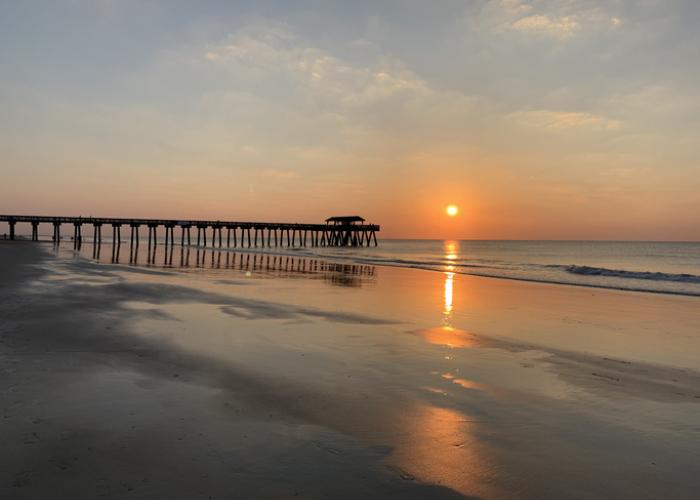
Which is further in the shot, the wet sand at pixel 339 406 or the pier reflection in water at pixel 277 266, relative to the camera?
the pier reflection in water at pixel 277 266

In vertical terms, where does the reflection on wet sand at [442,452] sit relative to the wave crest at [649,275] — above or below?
below

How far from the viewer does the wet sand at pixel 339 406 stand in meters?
4.17

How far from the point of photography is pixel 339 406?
613 cm

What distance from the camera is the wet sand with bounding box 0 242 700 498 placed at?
13.7ft

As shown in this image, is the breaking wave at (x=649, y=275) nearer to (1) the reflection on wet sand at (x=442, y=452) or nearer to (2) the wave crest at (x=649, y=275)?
(2) the wave crest at (x=649, y=275)

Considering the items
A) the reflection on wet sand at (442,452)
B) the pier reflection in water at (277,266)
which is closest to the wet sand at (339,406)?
the reflection on wet sand at (442,452)

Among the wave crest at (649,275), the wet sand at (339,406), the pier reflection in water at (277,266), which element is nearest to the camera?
the wet sand at (339,406)

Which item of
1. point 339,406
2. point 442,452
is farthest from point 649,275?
point 442,452

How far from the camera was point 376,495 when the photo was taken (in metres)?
3.91

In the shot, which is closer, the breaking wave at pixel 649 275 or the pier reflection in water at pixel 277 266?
the pier reflection in water at pixel 277 266

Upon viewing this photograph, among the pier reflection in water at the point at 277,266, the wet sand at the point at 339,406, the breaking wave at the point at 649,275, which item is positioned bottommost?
the pier reflection in water at the point at 277,266

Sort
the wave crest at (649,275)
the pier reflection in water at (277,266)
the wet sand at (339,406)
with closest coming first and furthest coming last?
the wet sand at (339,406)
the pier reflection in water at (277,266)
the wave crest at (649,275)

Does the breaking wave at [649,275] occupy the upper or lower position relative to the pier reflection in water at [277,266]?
upper

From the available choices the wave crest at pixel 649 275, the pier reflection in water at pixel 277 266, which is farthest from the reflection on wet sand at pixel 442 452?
the wave crest at pixel 649 275
